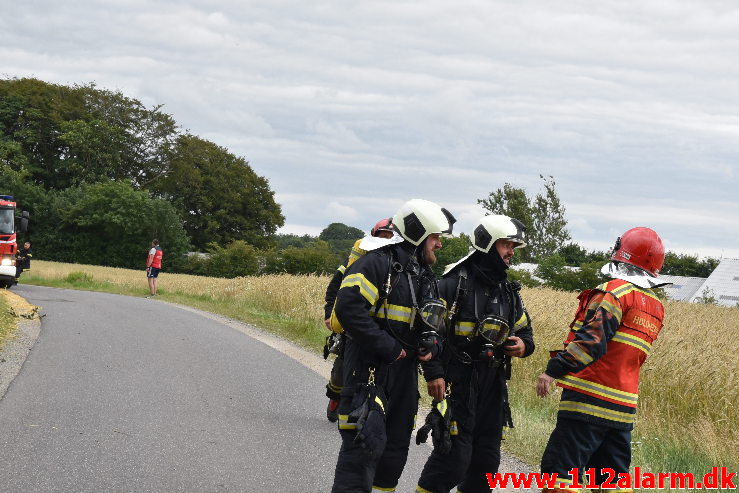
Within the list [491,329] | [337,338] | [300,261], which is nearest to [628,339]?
[491,329]

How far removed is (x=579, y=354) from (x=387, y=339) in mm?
1127

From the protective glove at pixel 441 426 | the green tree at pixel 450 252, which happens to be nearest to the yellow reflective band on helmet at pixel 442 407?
the protective glove at pixel 441 426

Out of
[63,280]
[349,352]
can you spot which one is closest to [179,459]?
[349,352]

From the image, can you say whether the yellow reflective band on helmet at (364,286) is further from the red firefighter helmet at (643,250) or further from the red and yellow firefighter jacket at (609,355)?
the red firefighter helmet at (643,250)

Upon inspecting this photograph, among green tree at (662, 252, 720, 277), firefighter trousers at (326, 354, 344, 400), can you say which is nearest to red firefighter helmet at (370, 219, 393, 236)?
firefighter trousers at (326, 354, 344, 400)

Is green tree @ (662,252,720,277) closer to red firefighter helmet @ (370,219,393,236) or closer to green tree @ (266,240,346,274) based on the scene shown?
green tree @ (266,240,346,274)

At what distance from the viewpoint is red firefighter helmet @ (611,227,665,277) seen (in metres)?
5.11

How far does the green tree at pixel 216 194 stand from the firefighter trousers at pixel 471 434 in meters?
68.8

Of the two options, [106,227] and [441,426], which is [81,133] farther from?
[441,426]

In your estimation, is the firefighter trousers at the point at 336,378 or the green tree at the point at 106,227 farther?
the green tree at the point at 106,227

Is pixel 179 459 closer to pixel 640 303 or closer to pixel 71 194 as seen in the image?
pixel 640 303

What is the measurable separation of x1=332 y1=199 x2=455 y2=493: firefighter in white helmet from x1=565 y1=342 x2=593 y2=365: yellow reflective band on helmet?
77cm

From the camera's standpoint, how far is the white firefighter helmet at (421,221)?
16.8 ft

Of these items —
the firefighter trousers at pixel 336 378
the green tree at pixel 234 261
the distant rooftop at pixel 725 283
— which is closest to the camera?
the firefighter trousers at pixel 336 378
